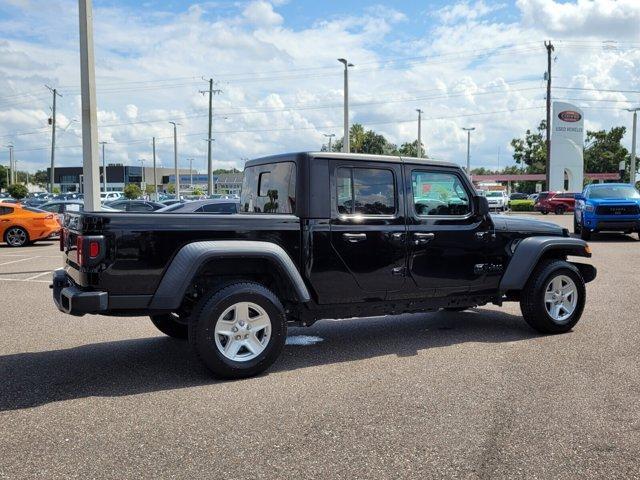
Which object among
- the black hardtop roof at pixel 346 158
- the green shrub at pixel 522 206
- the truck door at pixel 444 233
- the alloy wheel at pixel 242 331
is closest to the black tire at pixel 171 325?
the alloy wheel at pixel 242 331

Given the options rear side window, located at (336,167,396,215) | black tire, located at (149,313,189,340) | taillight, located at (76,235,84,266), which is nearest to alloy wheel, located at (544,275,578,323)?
rear side window, located at (336,167,396,215)

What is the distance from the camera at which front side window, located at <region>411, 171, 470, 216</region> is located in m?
6.18

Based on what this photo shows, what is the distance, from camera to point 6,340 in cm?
655

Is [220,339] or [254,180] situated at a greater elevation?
[254,180]

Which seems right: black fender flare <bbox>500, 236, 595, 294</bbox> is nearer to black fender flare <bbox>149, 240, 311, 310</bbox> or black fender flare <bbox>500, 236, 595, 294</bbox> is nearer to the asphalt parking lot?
the asphalt parking lot

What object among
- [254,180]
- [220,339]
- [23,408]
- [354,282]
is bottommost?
[23,408]

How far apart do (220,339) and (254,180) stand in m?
1.97

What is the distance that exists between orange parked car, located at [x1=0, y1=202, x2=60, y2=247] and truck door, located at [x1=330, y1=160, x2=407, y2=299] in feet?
50.7

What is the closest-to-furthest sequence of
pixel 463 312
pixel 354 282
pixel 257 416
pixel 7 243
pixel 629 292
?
1. pixel 257 416
2. pixel 354 282
3. pixel 463 312
4. pixel 629 292
5. pixel 7 243

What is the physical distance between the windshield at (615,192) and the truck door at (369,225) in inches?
619

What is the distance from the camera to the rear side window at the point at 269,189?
5816mm

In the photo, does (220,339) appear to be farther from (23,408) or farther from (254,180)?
(254,180)

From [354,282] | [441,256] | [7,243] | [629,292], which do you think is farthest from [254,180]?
[7,243]

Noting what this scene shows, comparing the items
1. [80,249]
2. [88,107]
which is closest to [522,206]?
[88,107]
